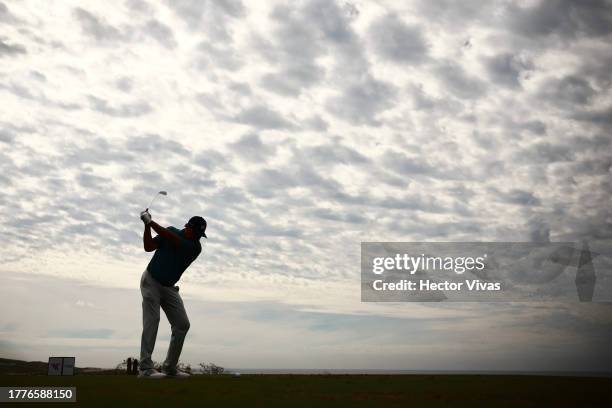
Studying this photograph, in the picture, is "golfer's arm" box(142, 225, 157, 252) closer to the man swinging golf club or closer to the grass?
the man swinging golf club

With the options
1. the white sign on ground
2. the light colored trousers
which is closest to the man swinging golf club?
the light colored trousers

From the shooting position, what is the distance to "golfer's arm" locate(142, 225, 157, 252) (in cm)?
1080

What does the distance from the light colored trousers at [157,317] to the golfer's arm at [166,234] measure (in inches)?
33.9

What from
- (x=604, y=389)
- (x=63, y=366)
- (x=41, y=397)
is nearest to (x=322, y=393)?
(x=41, y=397)

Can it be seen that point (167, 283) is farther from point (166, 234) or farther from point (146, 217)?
point (146, 217)

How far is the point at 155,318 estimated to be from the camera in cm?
1101

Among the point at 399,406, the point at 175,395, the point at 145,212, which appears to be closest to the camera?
the point at 399,406

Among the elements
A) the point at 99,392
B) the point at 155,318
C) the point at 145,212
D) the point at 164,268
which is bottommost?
the point at 99,392

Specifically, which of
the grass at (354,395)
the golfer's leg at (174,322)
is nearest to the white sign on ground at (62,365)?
the golfer's leg at (174,322)

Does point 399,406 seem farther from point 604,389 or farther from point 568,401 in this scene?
point 604,389

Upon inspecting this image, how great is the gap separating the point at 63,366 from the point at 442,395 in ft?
31.5

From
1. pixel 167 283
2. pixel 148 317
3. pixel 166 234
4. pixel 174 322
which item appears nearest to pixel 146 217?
pixel 166 234

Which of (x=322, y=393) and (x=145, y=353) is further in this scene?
(x=145, y=353)

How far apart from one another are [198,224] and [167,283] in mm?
1246
